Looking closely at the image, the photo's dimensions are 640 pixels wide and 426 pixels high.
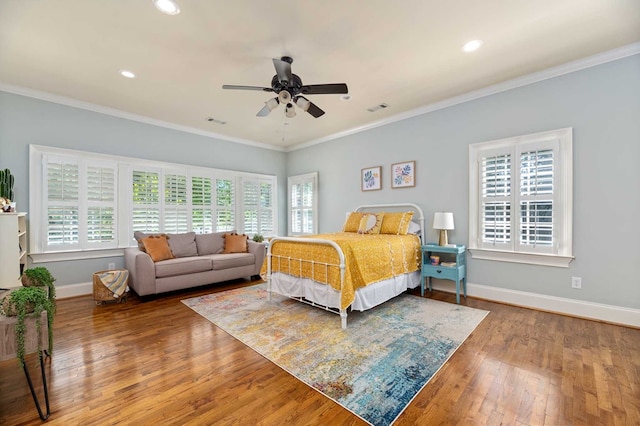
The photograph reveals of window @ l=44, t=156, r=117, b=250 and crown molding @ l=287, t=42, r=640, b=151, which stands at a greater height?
crown molding @ l=287, t=42, r=640, b=151

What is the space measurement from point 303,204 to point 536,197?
4.41 metres

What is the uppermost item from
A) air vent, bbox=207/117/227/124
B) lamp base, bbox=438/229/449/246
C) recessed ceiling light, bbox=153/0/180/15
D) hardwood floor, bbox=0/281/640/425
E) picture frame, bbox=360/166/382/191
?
air vent, bbox=207/117/227/124

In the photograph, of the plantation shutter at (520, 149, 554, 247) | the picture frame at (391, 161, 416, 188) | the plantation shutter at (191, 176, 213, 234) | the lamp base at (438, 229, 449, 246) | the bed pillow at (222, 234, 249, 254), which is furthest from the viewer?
the plantation shutter at (191, 176, 213, 234)

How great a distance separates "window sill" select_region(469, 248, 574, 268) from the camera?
10.8ft

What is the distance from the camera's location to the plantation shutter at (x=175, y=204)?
505 centimetres

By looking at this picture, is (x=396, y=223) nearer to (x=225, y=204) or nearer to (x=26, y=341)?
(x=225, y=204)

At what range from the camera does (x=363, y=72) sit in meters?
3.32

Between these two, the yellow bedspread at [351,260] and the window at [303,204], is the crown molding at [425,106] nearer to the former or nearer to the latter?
→ the window at [303,204]

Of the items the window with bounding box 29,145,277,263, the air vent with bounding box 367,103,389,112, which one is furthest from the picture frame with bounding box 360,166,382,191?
the window with bounding box 29,145,277,263

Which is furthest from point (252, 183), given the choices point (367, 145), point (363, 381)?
point (363, 381)

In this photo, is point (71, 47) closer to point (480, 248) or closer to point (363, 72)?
point (363, 72)

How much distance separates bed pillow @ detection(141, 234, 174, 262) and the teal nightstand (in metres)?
3.97

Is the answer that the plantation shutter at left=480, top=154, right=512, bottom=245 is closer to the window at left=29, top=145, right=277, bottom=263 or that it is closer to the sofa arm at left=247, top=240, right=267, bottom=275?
the sofa arm at left=247, top=240, right=267, bottom=275

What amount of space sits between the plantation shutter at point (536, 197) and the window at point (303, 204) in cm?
383
